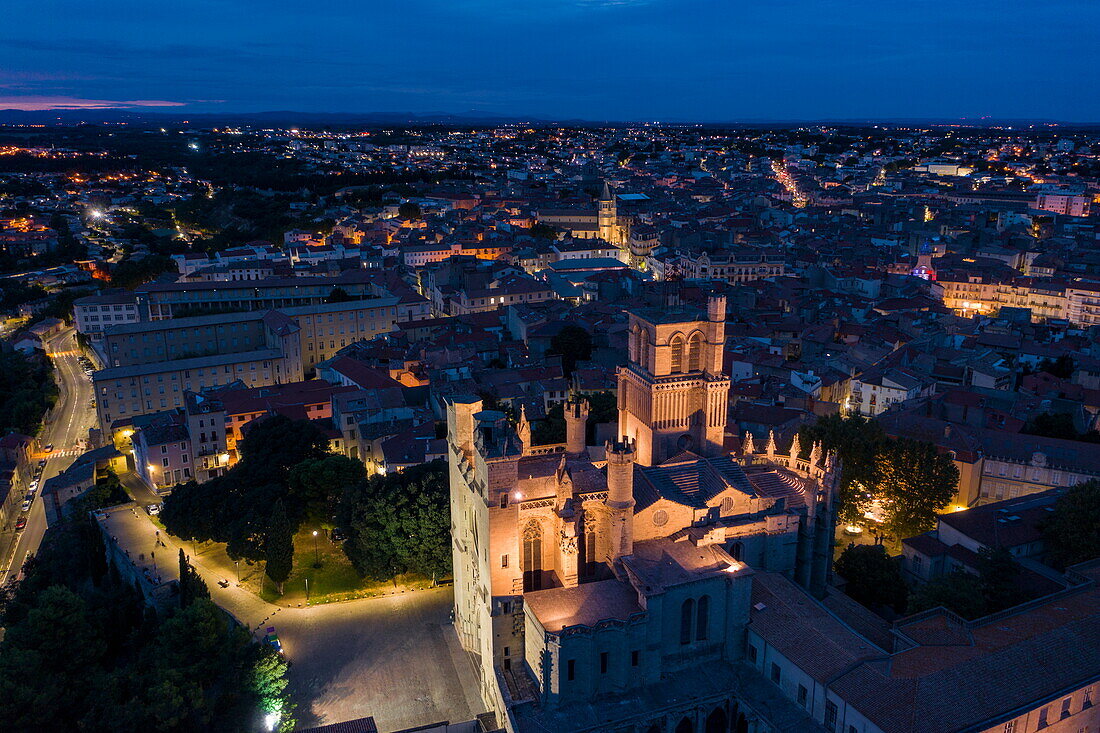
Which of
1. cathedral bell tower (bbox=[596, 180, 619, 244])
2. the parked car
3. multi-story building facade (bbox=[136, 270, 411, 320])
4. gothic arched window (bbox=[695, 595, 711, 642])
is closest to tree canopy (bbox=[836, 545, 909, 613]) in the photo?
gothic arched window (bbox=[695, 595, 711, 642])

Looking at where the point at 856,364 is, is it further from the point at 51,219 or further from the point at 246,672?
the point at 51,219

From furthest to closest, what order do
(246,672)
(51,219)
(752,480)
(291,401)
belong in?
(51,219) → (291,401) → (752,480) → (246,672)

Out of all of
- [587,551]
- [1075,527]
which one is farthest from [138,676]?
[1075,527]

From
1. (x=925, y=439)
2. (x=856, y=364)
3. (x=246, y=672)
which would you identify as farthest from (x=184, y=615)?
(x=856, y=364)

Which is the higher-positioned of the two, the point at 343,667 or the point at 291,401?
the point at 291,401

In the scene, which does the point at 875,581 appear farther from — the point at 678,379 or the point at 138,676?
the point at 138,676

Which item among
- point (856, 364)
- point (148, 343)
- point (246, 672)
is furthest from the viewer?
point (148, 343)
